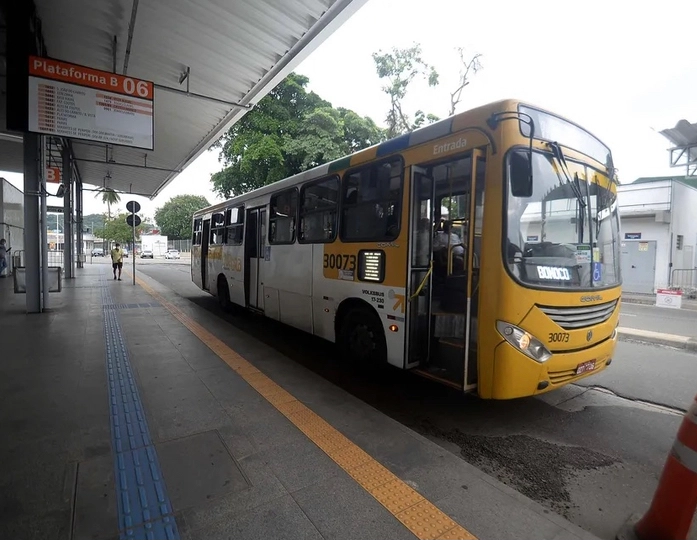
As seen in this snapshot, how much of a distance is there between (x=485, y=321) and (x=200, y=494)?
8.45 ft

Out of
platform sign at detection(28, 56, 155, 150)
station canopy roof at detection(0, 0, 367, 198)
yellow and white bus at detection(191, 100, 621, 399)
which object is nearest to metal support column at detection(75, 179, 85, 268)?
station canopy roof at detection(0, 0, 367, 198)

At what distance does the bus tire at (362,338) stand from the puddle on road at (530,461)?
119 cm

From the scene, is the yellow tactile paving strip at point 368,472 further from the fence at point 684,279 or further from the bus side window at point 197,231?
the fence at point 684,279

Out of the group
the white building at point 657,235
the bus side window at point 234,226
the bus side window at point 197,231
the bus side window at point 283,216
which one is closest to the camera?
the bus side window at point 283,216

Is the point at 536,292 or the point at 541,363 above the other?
the point at 536,292

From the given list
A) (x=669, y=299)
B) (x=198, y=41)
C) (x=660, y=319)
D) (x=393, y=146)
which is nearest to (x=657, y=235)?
(x=669, y=299)

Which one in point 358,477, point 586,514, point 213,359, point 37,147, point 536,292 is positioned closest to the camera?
point 586,514

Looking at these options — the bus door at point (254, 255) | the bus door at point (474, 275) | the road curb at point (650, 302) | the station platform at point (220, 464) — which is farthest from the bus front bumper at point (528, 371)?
the road curb at point (650, 302)

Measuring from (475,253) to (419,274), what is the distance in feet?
2.66

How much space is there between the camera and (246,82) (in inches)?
336

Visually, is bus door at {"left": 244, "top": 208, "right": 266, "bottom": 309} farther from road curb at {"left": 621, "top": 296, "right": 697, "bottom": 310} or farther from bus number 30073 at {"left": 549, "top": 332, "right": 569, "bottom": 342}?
road curb at {"left": 621, "top": 296, "right": 697, "bottom": 310}

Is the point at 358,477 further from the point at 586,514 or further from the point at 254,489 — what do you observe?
the point at 586,514

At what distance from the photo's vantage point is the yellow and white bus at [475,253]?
132 inches

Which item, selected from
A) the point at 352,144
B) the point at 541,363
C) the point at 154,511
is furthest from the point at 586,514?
the point at 352,144
